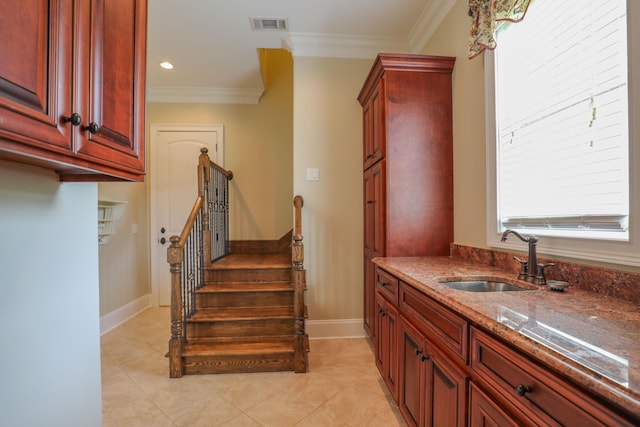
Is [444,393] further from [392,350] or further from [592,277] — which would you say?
[592,277]

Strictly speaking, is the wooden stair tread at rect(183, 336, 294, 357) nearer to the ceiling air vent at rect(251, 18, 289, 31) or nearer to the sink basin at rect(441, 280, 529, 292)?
the sink basin at rect(441, 280, 529, 292)

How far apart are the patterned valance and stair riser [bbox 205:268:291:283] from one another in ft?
7.68

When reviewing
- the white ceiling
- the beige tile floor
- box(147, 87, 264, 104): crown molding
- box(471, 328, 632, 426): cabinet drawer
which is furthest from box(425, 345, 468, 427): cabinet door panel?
box(147, 87, 264, 104): crown molding

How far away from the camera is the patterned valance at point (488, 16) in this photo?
1376 millimetres

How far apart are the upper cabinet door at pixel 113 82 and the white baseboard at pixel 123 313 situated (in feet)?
9.82

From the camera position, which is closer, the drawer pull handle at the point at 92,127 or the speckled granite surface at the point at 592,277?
the drawer pull handle at the point at 92,127

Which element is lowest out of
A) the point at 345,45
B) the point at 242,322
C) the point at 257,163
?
the point at 242,322

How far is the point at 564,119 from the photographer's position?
4.25 feet

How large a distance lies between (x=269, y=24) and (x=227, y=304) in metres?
2.57

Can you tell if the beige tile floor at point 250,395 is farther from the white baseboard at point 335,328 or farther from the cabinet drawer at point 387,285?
the cabinet drawer at point 387,285

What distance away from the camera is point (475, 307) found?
3.04 ft

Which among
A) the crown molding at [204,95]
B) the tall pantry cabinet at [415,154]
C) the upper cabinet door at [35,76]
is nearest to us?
the upper cabinet door at [35,76]

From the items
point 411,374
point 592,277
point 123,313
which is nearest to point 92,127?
point 411,374

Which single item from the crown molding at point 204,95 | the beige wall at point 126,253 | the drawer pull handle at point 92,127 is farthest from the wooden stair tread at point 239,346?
the crown molding at point 204,95
